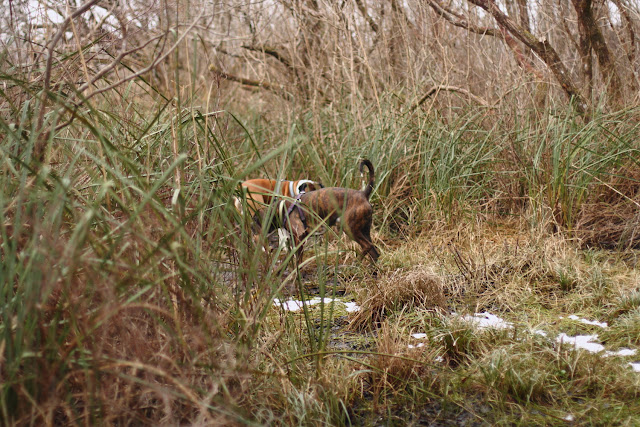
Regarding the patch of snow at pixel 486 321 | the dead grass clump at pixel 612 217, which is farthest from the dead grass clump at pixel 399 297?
the dead grass clump at pixel 612 217

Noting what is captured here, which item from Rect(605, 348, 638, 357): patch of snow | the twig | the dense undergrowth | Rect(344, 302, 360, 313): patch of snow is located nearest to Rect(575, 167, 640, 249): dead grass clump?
the dense undergrowth

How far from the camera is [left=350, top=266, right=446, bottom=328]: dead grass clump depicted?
2.67 meters

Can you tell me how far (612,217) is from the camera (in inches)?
157

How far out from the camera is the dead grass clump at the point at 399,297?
267 cm

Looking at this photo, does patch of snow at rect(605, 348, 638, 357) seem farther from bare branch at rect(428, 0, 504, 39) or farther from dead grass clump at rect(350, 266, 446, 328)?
bare branch at rect(428, 0, 504, 39)

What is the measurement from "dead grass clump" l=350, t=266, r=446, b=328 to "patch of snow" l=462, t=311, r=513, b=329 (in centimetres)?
18

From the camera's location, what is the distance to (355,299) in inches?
120

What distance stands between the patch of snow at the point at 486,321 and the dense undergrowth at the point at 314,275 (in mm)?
72

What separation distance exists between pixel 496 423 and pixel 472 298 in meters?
1.20

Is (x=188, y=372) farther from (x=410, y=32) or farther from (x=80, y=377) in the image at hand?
(x=410, y=32)

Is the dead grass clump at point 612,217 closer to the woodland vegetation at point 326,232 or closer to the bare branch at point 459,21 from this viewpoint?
the woodland vegetation at point 326,232

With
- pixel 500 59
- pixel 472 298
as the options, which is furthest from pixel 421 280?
pixel 500 59

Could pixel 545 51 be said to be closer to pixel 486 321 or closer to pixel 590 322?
pixel 590 322

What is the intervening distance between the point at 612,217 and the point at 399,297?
214 centimetres
